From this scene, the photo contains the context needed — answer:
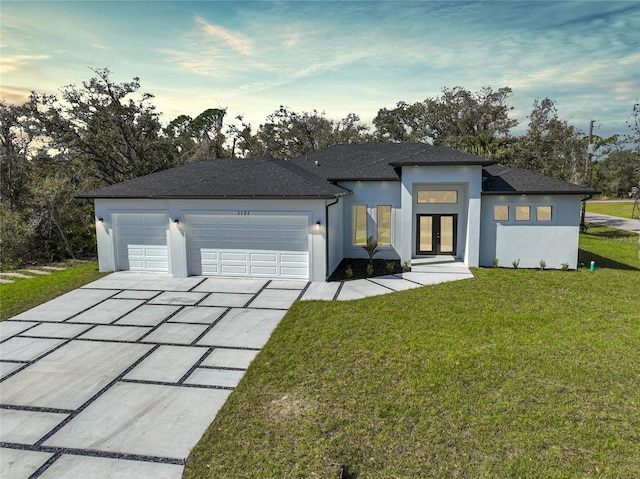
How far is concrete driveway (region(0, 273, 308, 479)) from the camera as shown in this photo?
510 cm

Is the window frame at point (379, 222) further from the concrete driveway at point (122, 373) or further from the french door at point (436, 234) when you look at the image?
the concrete driveway at point (122, 373)

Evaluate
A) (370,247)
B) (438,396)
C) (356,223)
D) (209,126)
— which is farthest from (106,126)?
(438,396)

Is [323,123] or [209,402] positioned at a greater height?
[323,123]

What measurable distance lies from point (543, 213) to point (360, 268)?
24.2ft

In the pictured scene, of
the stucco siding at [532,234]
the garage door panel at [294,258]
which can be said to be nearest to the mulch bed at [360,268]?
the garage door panel at [294,258]

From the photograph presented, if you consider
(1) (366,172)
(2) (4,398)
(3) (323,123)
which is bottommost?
(2) (4,398)

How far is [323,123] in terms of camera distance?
1697 inches

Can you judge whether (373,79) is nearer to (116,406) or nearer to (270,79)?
(270,79)

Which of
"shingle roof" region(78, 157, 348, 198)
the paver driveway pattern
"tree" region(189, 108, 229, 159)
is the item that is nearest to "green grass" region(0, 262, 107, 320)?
the paver driveway pattern

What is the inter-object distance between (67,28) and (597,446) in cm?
1736

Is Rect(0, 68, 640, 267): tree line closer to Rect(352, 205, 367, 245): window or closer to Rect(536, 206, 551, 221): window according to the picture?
Rect(536, 206, 551, 221): window

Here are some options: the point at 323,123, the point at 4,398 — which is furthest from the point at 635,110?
the point at 4,398

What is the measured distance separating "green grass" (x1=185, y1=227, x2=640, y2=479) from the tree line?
15.6 m

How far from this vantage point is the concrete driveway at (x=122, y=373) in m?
5.10
